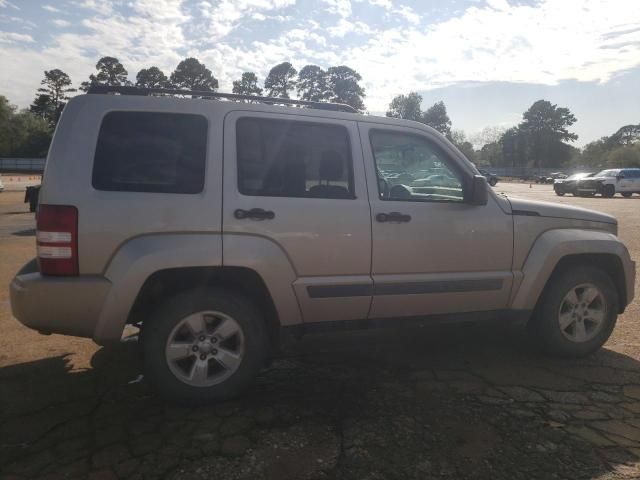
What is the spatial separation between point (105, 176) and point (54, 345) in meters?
2.25

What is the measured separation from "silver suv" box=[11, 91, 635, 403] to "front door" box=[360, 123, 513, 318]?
1 centimetres

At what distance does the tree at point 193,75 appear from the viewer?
6788 cm

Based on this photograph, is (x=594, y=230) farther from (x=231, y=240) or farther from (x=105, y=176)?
(x=105, y=176)

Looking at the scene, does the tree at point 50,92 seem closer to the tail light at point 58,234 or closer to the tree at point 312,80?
the tree at point 312,80

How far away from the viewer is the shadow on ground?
2611mm

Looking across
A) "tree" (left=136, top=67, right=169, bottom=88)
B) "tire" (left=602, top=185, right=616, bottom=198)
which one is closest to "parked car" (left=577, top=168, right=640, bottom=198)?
"tire" (left=602, top=185, right=616, bottom=198)

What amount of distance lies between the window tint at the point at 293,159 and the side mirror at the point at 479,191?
0.98 meters

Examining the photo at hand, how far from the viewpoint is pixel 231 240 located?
3.20 meters

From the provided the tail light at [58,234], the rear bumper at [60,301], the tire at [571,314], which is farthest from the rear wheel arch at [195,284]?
the tire at [571,314]

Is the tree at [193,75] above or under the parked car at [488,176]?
above

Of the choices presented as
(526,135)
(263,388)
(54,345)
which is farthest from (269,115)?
(526,135)

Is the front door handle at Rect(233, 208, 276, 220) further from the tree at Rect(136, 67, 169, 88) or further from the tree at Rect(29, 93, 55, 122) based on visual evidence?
the tree at Rect(29, 93, 55, 122)

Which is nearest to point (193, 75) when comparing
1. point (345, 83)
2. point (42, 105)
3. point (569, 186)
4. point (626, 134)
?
point (345, 83)

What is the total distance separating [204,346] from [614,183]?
104 feet
